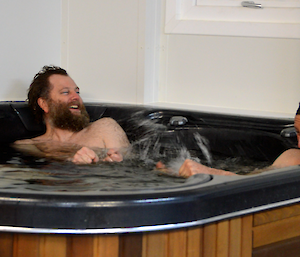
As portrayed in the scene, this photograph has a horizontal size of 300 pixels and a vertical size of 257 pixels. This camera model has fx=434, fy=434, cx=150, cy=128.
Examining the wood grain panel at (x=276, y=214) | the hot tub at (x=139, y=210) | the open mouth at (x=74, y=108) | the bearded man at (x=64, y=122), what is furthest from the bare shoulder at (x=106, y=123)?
the wood grain panel at (x=276, y=214)

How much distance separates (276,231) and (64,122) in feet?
4.58

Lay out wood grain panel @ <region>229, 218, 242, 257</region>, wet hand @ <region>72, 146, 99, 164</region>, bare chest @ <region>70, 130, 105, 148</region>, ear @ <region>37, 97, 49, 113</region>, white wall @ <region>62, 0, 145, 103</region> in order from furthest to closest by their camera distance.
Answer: white wall @ <region>62, 0, 145, 103</region>
ear @ <region>37, 97, 49, 113</region>
bare chest @ <region>70, 130, 105, 148</region>
wet hand @ <region>72, 146, 99, 164</region>
wood grain panel @ <region>229, 218, 242, 257</region>

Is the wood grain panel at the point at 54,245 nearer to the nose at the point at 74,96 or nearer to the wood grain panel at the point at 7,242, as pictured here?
the wood grain panel at the point at 7,242

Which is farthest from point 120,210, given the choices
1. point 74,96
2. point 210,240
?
point 74,96

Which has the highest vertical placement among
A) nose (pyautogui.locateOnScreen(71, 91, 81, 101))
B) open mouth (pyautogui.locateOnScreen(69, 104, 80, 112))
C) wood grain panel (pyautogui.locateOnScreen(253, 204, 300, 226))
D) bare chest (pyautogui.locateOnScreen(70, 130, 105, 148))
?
nose (pyautogui.locateOnScreen(71, 91, 81, 101))

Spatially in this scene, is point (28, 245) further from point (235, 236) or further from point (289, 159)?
point (289, 159)

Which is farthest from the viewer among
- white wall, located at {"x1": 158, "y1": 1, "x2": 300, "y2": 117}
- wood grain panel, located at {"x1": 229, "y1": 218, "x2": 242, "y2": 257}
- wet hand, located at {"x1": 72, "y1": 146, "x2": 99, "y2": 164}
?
white wall, located at {"x1": 158, "y1": 1, "x2": 300, "y2": 117}

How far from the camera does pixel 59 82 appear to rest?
7.47 feet

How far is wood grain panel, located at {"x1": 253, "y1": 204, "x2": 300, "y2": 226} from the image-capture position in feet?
3.41

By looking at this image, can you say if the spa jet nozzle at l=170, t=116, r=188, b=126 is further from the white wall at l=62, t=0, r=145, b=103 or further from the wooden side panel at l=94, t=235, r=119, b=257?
the wooden side panel at l=94, t=235, r=119, b=257

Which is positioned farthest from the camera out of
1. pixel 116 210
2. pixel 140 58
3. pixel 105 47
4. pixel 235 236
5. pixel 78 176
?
pixel 105 47

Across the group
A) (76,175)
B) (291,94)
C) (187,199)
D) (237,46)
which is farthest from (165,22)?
(187,199)

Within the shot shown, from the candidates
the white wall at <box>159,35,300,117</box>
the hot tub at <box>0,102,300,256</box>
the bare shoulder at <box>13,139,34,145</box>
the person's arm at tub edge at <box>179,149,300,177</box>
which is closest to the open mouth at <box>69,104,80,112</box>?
the bare shoulder at <box>13,139,34,145</box>

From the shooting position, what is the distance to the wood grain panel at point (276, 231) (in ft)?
3.41
